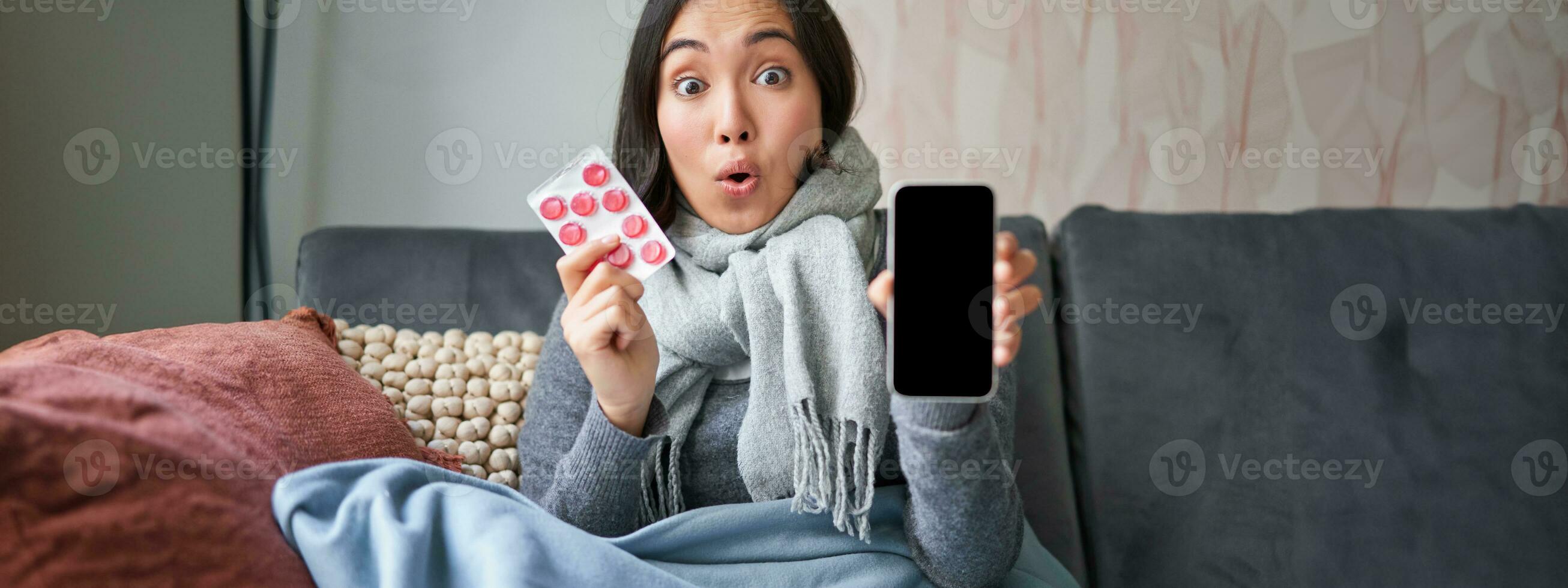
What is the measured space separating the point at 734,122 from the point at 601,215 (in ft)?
0.56

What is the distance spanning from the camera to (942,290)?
70 cm

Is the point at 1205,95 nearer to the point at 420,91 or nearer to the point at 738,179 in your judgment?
the point at 738,179

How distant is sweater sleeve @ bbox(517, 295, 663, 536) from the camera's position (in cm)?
91

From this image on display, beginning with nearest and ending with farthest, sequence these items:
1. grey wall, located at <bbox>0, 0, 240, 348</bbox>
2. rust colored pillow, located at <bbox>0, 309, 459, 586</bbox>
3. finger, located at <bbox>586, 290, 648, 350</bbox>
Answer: rust colored pillow, located at <bbox>0, 309, 459, 586</bbox> → finger, located at <bbox>586, 290, 648, 350</bbox> → grey wall, located at <bbox>0, 0, 240, 348</bbox>

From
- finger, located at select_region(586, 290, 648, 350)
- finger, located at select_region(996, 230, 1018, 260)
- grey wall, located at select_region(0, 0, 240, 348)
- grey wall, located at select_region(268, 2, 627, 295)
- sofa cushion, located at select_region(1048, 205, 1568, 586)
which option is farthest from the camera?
grey wall, located at select_region(268, 2, 627, 295)

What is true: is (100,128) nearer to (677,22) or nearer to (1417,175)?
(677,22)

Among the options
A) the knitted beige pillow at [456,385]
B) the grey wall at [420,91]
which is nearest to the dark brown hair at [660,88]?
the knitted beige pillow at [456,385]

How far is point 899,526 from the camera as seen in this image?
94 centimetres

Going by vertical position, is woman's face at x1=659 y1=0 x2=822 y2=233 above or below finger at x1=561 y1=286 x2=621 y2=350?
above

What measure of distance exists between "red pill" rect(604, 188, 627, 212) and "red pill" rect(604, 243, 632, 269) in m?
0.04

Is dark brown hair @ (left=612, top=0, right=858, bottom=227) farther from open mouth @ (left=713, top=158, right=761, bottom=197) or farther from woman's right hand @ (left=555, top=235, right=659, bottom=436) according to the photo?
woman's right hand @ (left=555, top=235, right=659, bottom=436)

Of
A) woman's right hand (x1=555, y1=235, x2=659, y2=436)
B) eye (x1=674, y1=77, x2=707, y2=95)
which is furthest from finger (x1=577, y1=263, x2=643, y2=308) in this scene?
eye (x1=674, y1=77, x2=707, y2=95)

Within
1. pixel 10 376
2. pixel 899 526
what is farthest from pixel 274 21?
pixel 899 526

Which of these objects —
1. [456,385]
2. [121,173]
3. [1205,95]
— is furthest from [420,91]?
[1205,95]
